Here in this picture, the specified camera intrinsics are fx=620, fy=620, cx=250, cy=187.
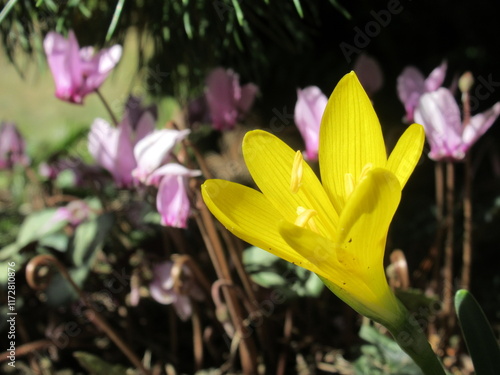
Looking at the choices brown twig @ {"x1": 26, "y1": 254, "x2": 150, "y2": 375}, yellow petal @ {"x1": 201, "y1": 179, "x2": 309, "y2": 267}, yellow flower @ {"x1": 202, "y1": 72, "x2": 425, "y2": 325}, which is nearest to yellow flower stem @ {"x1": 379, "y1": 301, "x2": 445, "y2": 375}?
yellow flower @ {"x1": 202, "y1": 72, "x2": 425, "y2": 325}

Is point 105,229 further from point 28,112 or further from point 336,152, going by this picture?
point 28,112

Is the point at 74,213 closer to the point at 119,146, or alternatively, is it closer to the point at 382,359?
the point at 119,146

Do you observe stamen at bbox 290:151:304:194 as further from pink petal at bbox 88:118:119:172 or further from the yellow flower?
pink petal at bbox 88:118:119:172

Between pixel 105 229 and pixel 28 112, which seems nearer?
pixel 105 229

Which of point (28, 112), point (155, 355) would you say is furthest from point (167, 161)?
point (28, 112)

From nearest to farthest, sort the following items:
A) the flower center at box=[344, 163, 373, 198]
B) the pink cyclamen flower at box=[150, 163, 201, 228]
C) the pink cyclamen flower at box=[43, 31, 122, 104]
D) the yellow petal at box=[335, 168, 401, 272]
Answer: the yellow petal at box=[335, 168, 401, 272]
the flower center at box=[344, 163, 373, 198]
the pink cyclamen flower at box=[150, 163, 201, 228]
the pink cyclamen flower at box=[43, 31, 122, 104]

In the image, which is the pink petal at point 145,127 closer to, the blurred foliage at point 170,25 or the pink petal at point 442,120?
the blurred foliage at point 170,25
